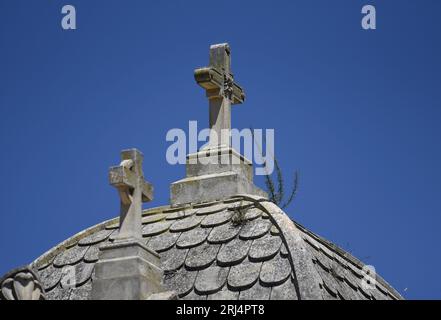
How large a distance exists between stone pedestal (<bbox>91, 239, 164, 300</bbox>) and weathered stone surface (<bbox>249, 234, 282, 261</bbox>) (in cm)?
144

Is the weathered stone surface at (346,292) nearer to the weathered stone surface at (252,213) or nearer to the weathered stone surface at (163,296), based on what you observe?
the weathered stone surface at (252,213)

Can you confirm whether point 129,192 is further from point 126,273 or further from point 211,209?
point 211,209

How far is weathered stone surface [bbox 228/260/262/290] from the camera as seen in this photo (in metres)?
12.2

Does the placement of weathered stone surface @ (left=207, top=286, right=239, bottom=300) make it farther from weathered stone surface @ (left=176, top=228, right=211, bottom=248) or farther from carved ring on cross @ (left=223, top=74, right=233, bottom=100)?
carved ring on cross @ (left=223, top=74, right=233, bottom=100)

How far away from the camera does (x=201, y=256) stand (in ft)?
42.0

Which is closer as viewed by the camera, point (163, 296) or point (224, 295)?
point (163, 296)

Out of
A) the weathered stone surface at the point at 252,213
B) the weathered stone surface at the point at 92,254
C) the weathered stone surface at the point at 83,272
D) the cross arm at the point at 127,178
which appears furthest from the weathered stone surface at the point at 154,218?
the cross arm at the point at 127,178

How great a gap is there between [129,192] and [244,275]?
166cm

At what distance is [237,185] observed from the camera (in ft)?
45.0

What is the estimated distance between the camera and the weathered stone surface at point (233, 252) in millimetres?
12516

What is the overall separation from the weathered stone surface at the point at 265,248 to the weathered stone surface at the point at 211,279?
0.33 meters

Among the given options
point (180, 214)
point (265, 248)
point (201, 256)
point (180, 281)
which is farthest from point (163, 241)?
point (265, 248)
